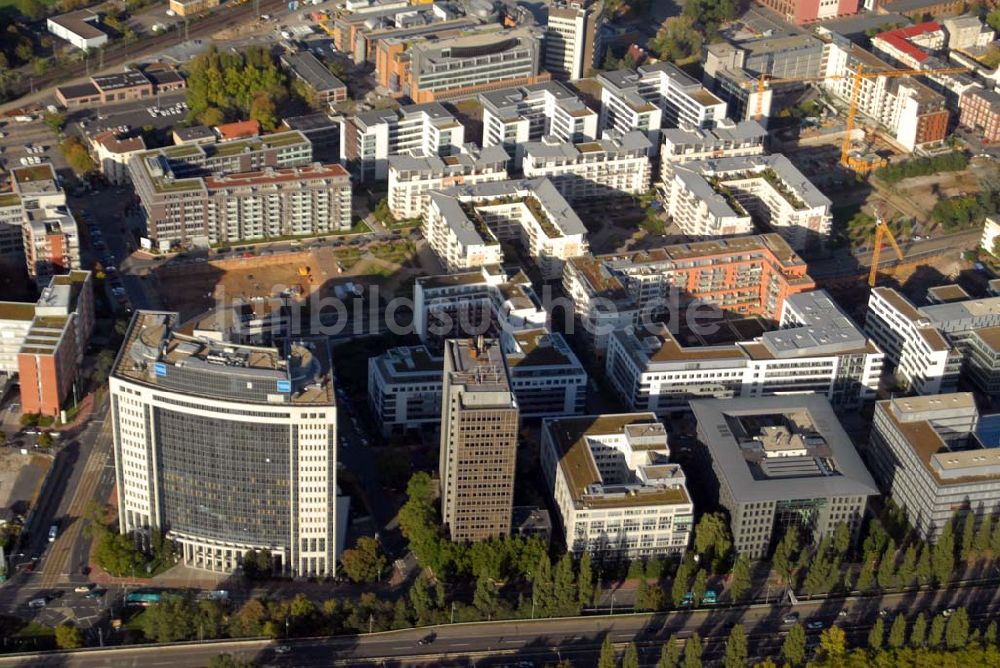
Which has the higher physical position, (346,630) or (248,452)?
(248,452)

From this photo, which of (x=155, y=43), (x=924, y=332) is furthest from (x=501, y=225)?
(x=155, y=43)

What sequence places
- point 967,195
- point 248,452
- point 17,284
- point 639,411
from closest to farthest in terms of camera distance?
point 248,452
point 639,411
point 17,284
point 967,195

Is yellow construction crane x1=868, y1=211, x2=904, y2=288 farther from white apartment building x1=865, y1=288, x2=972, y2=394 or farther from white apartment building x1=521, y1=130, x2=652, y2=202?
white apartment building x1=521, y1=130, x2=652, y2=202

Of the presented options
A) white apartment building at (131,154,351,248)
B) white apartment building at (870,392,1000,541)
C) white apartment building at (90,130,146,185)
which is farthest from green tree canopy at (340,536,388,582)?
white apartment building at (90,130,146,185)

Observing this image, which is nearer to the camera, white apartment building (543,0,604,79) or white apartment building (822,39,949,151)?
white apartment building (822,39,949,151)

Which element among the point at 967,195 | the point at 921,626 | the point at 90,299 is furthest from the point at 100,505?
the point at 967,195

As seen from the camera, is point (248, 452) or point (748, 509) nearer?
point (248, 452)

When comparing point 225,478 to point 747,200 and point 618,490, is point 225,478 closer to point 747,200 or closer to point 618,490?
point 618,490

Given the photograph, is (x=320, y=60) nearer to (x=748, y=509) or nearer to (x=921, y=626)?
(x=748, y=509)
